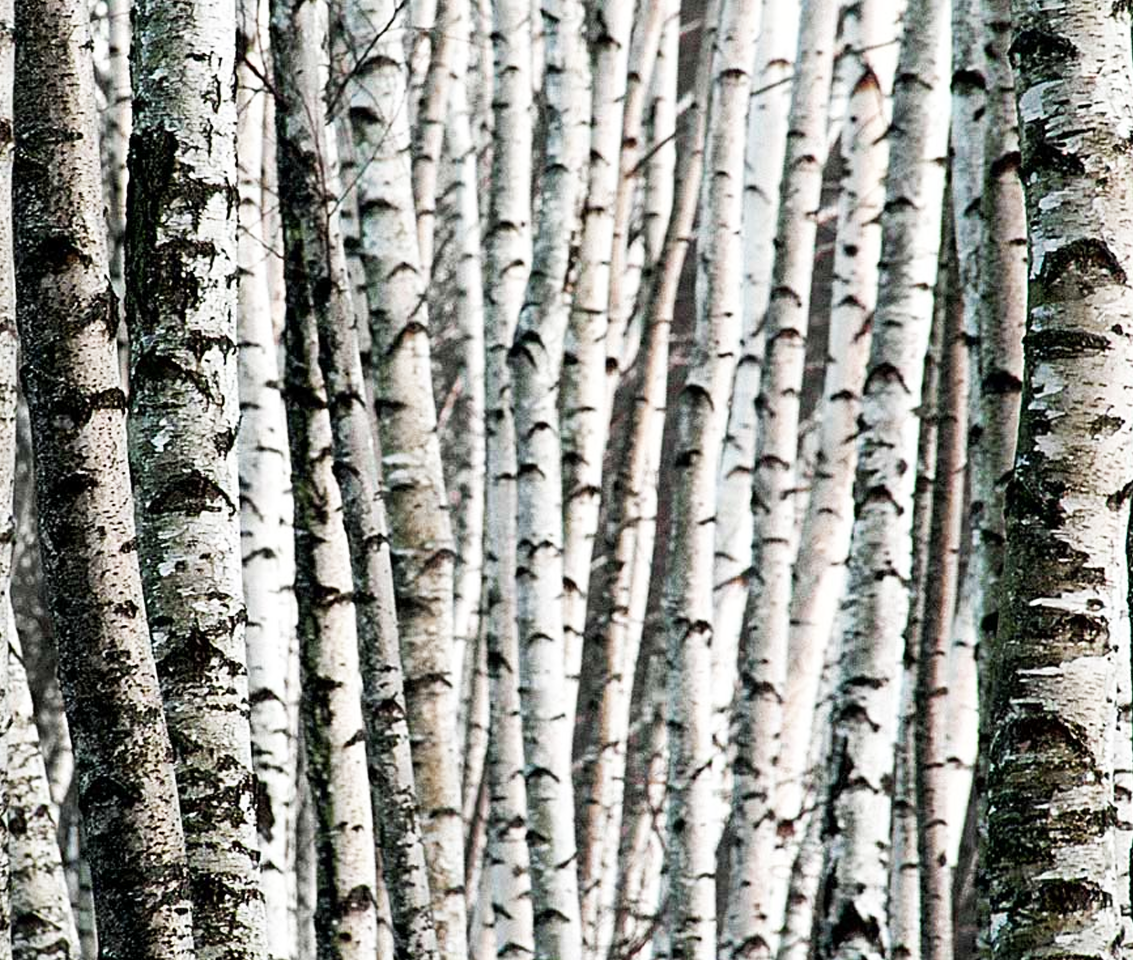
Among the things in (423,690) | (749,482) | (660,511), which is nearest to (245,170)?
(423,690)

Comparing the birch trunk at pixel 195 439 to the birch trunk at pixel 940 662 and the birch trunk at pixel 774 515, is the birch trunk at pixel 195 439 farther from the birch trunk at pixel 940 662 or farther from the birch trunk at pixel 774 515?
the birch trunk at pixel 774 515

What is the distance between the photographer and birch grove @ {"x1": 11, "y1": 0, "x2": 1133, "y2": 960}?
2.13 metres

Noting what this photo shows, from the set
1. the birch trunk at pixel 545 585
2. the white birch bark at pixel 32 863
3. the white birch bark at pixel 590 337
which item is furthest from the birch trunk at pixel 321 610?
the white birch bark at pixel 590 337

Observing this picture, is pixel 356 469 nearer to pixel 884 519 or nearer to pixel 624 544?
pixel 884 519

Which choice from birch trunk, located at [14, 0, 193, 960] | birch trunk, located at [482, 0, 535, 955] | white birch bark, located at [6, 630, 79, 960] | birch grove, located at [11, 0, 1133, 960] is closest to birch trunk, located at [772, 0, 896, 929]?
birch grove, located at [11, 0, 1133, 960]

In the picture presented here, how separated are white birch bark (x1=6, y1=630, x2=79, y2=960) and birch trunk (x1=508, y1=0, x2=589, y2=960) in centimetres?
167

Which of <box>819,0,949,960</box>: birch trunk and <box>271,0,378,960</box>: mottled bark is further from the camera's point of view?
<box>819,0,949,960</box>: birch trunk

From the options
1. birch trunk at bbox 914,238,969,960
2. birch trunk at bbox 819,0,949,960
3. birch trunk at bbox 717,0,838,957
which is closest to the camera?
birch trunk at bbox 819,0,949,960

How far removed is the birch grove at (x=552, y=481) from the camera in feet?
6.98

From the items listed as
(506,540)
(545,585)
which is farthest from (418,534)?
(506,540)

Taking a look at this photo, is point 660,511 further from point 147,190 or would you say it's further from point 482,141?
point 147,190

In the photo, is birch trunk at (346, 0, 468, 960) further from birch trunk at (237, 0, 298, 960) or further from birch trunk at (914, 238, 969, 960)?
birch trunk at (914, 238, 969, 960)

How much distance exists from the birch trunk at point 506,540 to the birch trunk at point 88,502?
2.46 metres

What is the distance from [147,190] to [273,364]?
219 cm
